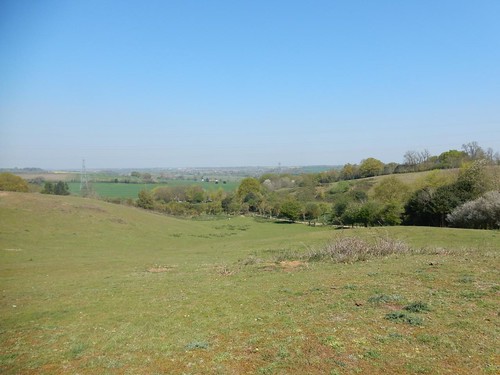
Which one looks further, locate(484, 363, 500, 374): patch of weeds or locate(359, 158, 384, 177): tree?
locate(359, 158, 384, 177): tree

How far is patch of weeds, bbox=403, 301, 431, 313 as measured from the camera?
1037 centimetres

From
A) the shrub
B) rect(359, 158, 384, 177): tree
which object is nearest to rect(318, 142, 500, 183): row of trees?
rect(359, 158, 384, 177): tree

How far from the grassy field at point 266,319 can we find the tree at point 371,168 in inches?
5090

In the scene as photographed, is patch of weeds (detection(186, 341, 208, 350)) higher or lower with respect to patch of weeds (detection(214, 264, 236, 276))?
higher

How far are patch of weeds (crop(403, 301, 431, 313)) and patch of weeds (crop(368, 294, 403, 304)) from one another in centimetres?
69

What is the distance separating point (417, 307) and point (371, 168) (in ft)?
468

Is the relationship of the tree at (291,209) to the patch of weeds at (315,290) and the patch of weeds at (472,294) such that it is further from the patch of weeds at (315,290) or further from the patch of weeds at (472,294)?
the patch of weeds at (472,294)

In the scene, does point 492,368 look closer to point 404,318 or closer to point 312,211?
point 404,318

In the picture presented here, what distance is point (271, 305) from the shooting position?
12.3 metres

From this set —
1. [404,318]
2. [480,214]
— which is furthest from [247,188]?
[404,318]

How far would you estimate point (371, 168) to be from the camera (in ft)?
477

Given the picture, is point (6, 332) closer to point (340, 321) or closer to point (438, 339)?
point (340, 321)

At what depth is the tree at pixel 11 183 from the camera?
90.3 metres

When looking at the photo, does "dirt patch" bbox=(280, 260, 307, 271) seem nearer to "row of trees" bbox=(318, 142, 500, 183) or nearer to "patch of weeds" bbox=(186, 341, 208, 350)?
"patch of weeds" bbox=(186, 341, 208, 350)
